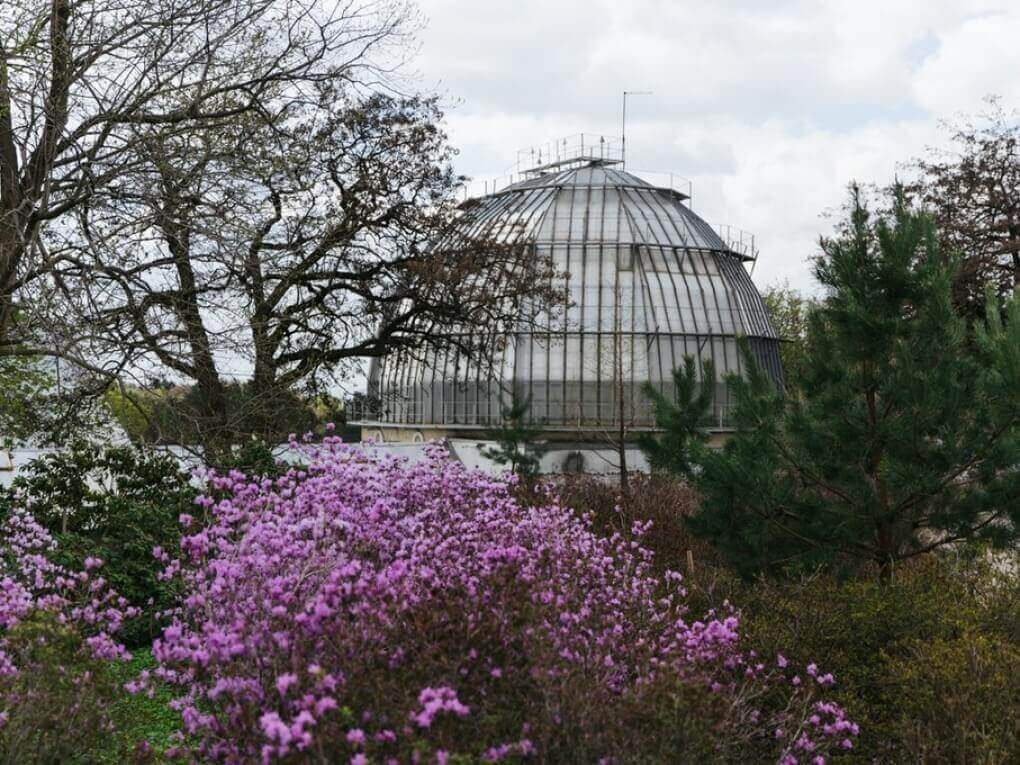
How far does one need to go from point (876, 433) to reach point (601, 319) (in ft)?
88.0

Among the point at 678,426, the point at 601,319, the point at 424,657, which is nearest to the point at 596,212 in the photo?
the point at 601,319

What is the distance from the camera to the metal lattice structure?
3775 centimetres

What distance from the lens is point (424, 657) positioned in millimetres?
5512

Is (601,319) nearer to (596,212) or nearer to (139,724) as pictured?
(596,212)

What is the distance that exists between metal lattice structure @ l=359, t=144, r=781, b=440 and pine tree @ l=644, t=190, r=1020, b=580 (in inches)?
846

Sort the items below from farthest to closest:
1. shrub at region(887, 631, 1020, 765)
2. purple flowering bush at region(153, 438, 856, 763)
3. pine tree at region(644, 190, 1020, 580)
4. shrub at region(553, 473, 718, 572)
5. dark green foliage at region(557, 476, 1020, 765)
A: shrub at region(553, 473, 718, 572) → pine tree at region(644, 190, 1020, 580) → dark green foliage at region(557, 476, 1020, 765) → shrub at region(887, 631, 1020, 765) → purple flowering bush at region(153, 438, 856, 763)

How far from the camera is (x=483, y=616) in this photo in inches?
236

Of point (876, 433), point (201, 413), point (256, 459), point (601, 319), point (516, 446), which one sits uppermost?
point (601, 319)

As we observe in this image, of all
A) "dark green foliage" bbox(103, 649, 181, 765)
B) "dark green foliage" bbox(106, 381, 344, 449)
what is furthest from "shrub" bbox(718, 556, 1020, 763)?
"dark green foliage" bbox(106, 381, 344, 449)

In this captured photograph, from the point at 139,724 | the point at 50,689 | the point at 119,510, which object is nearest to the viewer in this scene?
the point at 50,689

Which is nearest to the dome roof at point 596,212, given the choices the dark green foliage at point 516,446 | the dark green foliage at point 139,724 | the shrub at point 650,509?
the dark green foliage at point 516,446

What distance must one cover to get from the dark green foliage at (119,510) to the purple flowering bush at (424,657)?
522 centimetres

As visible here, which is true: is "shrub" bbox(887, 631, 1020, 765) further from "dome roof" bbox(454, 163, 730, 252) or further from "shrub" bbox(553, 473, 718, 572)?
"dome roof" bbox(454, 163, 730, 252)

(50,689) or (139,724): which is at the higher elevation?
(50,689)
